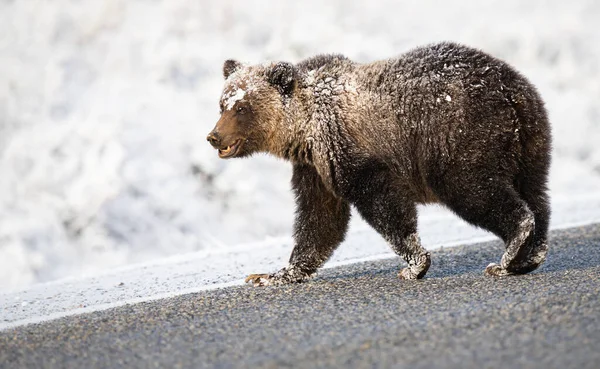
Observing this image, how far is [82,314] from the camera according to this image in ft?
19.2

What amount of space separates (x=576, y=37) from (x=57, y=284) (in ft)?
41.9

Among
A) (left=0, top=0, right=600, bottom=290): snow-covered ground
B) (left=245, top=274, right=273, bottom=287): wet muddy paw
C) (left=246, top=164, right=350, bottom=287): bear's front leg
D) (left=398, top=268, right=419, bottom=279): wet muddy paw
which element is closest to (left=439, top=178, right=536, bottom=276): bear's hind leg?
(left=398, top=268, right=419, bottom=279): wet muddy paw

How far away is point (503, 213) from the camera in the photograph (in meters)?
6.28

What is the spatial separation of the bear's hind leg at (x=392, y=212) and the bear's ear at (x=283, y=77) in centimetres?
98

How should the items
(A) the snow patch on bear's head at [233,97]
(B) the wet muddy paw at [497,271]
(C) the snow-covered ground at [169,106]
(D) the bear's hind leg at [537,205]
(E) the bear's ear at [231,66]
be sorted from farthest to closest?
(C) the snow-covered ground at [169,106] → (E) the bear's ear at [231,66] → (A) the snow patch on bear's head at [233,97] → (D) the bear's hind leg at [537,205] → (B) the wet muddy paw at [497,271]

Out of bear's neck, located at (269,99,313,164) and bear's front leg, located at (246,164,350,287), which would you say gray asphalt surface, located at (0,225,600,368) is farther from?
bear's neck, located at (269,99,313,164)

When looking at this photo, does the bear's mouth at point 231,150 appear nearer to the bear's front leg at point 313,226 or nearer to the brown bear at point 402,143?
the brown bear at point 402,143

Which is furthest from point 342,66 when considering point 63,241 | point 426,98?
point 63,241

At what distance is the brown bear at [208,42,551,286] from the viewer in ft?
20.8

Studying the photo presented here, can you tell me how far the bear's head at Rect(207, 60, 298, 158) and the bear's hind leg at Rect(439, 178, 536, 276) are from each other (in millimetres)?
1508

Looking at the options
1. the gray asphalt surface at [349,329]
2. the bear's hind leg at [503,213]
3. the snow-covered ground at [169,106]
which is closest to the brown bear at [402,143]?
the bear's hind leg at [503,213]

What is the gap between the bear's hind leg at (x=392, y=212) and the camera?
21.1 feet

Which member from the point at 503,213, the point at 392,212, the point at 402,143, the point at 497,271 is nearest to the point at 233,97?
the point at 402,143

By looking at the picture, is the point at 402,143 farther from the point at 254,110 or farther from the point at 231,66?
the point at 231,66
